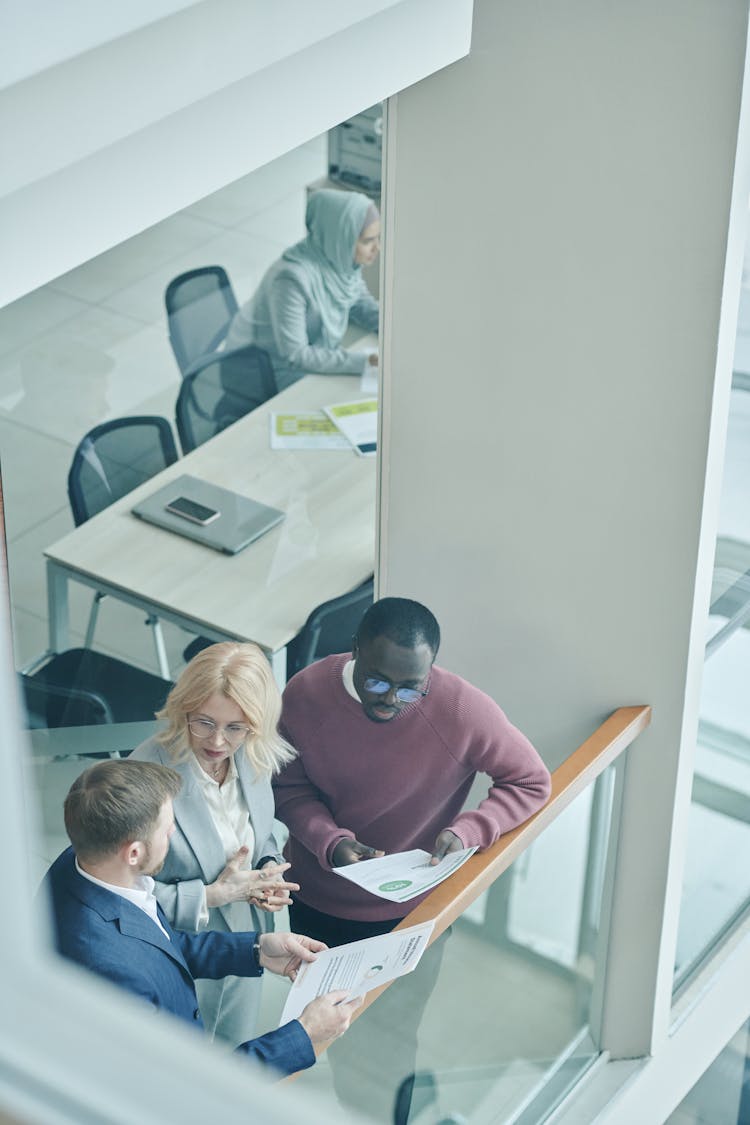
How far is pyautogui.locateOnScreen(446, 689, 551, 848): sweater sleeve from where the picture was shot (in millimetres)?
3016

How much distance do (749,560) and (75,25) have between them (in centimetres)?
314

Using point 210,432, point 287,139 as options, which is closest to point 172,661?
point 210,432

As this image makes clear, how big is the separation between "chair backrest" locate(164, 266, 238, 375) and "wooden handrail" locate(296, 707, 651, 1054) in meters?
2.62

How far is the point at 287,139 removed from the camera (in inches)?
91.7

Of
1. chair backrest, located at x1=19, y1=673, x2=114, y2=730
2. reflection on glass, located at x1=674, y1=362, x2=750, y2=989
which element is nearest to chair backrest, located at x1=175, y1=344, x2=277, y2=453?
chair backrest, located at x1=19, y1=673, x2=114, y2=730

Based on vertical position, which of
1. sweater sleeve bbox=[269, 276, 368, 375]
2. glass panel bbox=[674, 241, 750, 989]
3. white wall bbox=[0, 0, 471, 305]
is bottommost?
glass panel bbox=[674, 241, 750, 989]

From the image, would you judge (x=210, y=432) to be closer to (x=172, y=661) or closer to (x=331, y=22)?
(x=172, y=661)

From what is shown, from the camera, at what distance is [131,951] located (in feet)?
7.61

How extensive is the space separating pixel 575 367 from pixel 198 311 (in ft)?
8.26

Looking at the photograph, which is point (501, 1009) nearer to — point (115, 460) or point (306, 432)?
point (115, 460)

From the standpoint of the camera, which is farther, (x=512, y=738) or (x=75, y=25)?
(x=512, y=738)

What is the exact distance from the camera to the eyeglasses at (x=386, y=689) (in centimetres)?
286

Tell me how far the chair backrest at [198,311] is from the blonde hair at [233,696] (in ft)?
9.35

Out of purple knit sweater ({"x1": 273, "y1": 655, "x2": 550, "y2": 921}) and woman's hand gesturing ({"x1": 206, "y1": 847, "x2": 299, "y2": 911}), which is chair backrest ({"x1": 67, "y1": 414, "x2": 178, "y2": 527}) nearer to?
purple knit sweater ({"x1": 273, "y1": 655, "x2": 550, "y2": 921})
